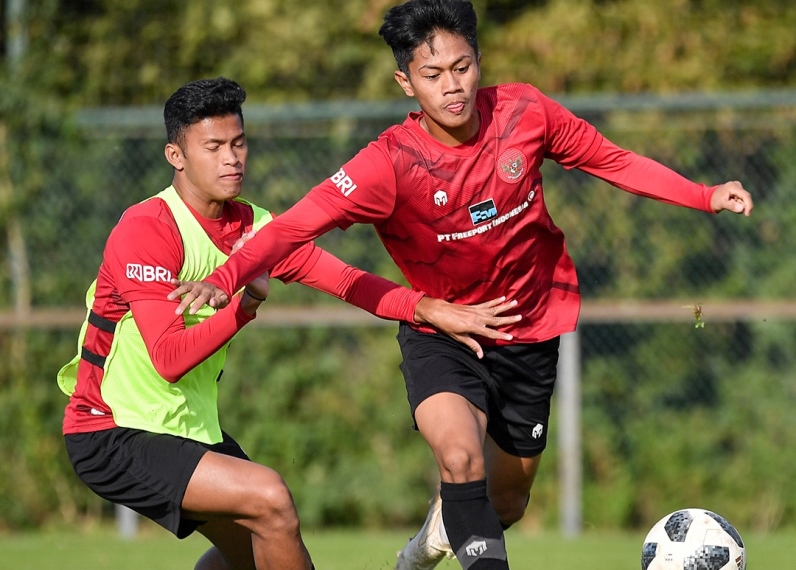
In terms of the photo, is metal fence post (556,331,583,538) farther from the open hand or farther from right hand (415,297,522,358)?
the open hand

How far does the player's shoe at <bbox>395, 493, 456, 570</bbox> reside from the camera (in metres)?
5.20

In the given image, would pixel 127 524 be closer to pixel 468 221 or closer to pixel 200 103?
pixel 200 103

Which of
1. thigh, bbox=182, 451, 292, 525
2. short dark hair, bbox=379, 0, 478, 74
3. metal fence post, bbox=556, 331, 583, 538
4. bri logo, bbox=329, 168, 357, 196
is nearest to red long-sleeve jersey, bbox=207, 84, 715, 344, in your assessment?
bri logo, bbox=329, 168, 357, 196

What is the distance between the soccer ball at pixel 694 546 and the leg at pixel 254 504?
146cm

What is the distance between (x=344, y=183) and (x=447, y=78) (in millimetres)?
568

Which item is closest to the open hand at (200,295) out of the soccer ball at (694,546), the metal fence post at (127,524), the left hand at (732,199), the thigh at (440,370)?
the thigh at (440,370)

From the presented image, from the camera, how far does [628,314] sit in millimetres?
8742

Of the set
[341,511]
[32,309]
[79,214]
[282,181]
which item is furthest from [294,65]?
[341,511]

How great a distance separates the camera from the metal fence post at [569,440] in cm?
856

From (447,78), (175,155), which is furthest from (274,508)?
(447,78)

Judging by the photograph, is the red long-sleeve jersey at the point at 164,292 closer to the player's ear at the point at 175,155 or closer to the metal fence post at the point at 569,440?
the player's ear at the point at 175,155

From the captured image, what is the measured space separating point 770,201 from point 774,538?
97.6 inches

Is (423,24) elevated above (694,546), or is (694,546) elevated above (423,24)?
(423,24)

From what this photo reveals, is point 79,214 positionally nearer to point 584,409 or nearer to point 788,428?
point 584,409
